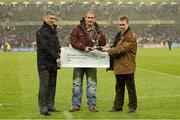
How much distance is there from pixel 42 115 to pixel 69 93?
543 cm

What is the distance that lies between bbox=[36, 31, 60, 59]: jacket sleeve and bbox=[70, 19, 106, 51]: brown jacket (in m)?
0.68

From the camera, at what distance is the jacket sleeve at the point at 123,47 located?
1320 cm

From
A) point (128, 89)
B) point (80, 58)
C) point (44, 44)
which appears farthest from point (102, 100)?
point (44, 44)

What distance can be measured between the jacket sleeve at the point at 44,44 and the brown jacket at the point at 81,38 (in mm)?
677

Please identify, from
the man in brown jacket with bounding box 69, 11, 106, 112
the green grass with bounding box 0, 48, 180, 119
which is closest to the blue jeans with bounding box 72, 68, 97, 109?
the man in brown jacket with bounding box 69, 11, 106, 112

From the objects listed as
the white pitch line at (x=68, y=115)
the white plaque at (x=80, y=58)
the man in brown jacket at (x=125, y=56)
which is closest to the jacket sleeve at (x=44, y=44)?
the white plaque at (x=80, y=58)

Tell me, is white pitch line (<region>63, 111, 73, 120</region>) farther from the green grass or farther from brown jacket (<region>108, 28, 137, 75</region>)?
brown jacket (<region>108, 28, 137, 75</region>)

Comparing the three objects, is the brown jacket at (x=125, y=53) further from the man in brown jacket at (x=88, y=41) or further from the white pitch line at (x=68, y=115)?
the white pitch line at (x=68, y=115)

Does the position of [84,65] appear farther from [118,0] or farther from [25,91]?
[118,0]

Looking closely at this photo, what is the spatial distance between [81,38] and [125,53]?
112 cm

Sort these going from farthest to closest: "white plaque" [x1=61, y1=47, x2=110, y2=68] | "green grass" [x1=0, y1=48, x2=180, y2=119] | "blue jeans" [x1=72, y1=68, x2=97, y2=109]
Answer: "blue jeans" [x1=72, y1=68, x2=97, y2=109] → "white plaque" [x1=61, y1=47, x2=110, y2=68] → "green grass" [x1=0, y1=48, x2=180, y2=119]

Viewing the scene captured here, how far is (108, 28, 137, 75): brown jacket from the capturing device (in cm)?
1325

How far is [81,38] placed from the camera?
13.4 meters

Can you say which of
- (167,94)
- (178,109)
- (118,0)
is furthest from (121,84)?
(118,0)
